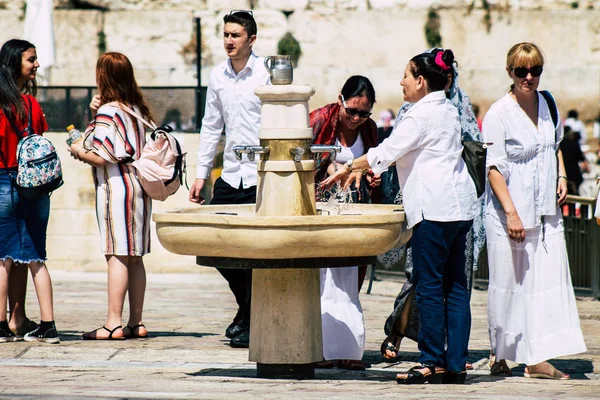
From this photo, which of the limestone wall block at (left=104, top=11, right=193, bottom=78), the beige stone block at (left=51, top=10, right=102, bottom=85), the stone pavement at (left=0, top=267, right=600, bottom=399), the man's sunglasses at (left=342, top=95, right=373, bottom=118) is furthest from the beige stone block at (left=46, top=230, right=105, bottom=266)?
the limestone wall block at (left=104, top=11, right=193, bottom=78)

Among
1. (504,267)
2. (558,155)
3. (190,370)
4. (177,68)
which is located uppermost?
(177,68)

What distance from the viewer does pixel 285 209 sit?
6566mm

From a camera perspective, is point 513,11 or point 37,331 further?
point 513,11

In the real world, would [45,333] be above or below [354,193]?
below

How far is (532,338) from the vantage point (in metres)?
7.12

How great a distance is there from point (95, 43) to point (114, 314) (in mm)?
22588

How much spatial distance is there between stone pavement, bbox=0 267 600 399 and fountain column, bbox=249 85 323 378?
180 millimetres

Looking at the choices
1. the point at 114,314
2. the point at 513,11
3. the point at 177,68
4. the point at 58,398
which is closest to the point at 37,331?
the point at 114,314

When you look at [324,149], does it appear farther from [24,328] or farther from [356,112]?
[24,328]

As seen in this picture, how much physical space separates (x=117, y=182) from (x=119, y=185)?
0.02 m

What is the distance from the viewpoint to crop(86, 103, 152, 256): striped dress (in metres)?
8.23

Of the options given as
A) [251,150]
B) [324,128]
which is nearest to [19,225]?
[324,128]

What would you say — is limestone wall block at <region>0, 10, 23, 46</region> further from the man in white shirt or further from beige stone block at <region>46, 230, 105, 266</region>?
the man in white shirt

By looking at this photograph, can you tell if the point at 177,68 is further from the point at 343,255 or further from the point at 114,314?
the point at 343,255
